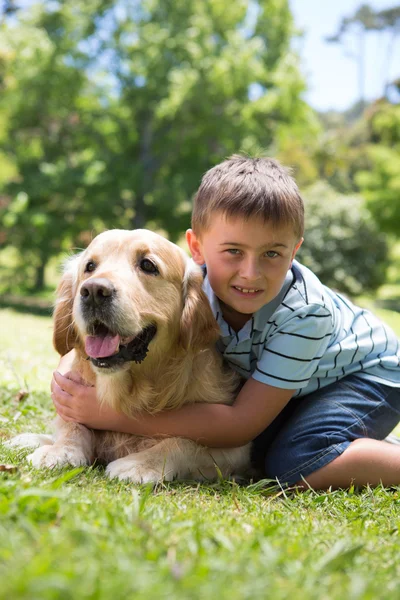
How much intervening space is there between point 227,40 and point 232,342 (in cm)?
1458

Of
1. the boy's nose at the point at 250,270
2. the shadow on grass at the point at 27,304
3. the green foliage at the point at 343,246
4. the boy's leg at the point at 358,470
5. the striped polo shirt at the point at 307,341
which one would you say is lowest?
the shadow on grass at the point at 27,304

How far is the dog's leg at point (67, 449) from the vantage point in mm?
2842

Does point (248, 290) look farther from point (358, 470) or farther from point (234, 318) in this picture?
point (358, 470)

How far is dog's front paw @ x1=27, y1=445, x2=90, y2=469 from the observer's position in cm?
280

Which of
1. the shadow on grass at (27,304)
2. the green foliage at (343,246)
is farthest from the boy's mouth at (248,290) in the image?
the green foliage at (343,246)

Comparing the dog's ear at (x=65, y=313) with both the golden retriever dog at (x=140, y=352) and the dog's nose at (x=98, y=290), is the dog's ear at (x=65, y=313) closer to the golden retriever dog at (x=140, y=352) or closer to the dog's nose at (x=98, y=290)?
the golden retriever dog at (x=140, y=352)

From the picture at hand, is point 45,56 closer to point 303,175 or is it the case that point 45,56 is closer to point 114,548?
point 114,548

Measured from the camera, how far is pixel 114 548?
62.6 inches

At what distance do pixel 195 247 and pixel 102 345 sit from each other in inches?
33.9

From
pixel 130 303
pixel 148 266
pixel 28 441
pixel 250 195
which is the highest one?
pixel 250 195

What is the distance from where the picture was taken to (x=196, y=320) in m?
3.05

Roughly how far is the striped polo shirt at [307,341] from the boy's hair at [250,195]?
1.17 feet

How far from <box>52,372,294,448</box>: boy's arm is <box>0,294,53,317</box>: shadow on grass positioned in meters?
11.1

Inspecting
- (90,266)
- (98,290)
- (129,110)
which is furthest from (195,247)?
(129,110)
